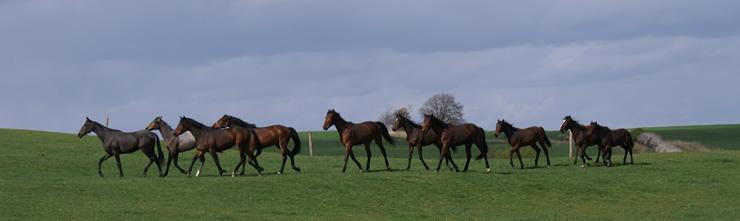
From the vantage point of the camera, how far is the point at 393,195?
2217 cm

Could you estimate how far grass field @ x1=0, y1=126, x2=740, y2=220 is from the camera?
1853 cm

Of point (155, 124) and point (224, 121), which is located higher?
point (224, 121)

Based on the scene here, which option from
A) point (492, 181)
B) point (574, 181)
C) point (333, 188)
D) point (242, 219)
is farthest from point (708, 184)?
point (242, 219)

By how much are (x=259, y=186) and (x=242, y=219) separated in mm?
5535

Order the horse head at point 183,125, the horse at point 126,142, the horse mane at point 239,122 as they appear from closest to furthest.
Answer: the horse head at point 183,125 < the horse at point 126,142 < the horse mane at point 239,122

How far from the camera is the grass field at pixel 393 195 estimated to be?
1853 centimetres

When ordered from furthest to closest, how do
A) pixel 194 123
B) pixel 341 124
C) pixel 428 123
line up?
pixel 341 124, pixel 428 123, pixel 194 123

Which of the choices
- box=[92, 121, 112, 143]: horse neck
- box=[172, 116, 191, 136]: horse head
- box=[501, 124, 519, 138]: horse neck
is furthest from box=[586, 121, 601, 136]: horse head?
box=[92, 121, 112, 143]: horse neck

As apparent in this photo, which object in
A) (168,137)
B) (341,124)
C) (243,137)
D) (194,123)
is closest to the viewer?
(194,123)

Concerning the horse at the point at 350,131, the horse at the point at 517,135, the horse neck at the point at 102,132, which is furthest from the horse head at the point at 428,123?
the horse neck at the point at 102,132

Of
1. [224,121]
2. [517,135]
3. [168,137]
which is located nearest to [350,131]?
[224,121]

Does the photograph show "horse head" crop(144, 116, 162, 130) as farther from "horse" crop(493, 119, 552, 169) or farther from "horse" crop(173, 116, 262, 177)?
"horse" crop(493, 119, 552, 169)

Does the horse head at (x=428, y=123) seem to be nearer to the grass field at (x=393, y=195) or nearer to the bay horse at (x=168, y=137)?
the grass field at (x=393, y=195)

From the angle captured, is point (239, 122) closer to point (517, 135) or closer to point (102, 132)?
point (102, 132)
